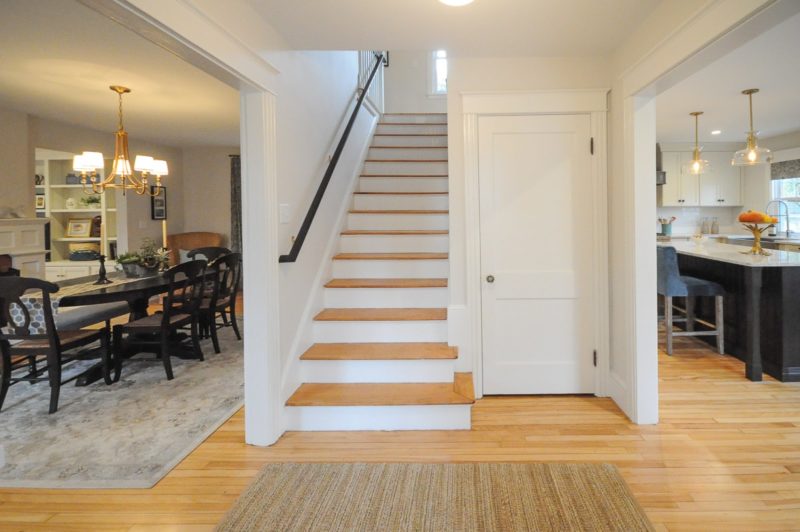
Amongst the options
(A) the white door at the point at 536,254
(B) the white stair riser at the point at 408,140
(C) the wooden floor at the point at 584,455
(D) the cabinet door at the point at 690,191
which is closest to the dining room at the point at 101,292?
(C) the wooden floor at the point at 584,455

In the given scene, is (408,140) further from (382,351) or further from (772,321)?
(772,321)

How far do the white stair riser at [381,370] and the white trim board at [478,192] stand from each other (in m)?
0.30

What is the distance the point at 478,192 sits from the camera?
3178 millimetres

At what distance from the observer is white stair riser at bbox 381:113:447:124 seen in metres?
5.92

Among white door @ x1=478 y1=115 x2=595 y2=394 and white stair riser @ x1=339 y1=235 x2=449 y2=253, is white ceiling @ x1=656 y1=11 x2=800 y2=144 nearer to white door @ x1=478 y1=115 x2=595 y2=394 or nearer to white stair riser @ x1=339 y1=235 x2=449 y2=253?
white door @ x1=478 y1=115 x2=595 y2=394

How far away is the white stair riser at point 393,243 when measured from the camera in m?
4.05

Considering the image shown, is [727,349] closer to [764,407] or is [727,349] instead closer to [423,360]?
[764,407]

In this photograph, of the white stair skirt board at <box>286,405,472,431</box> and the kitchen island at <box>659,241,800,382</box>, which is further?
the kitchen island at <box>659,241,800,382</box>

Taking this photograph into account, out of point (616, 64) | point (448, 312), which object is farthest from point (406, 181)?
point (616, 64)

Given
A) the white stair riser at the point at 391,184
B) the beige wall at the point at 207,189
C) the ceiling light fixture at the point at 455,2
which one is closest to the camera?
the ceiling light fixture at the point at 455,2

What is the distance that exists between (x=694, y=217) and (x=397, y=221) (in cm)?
626

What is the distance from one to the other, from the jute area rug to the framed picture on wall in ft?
19.9

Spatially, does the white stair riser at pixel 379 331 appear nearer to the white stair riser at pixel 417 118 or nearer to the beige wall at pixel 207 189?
the white stair riser at pixel 417 118

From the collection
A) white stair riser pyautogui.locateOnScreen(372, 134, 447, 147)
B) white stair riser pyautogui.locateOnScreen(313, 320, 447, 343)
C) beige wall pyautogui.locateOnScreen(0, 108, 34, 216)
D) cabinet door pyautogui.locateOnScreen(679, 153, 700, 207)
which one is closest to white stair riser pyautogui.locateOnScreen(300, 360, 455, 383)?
white stair riser pyautogui.locateOnScreen(313, 320, 447, 343)
